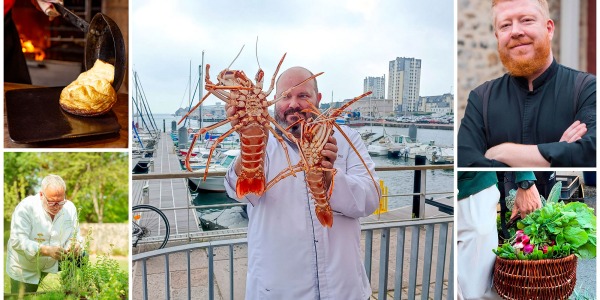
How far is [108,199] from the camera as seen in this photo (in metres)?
1.94

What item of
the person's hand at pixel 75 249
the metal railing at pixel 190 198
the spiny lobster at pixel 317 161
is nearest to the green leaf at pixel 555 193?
the metal railing at pixel 190 198

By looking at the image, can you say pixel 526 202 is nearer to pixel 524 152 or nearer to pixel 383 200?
pixel 524 152

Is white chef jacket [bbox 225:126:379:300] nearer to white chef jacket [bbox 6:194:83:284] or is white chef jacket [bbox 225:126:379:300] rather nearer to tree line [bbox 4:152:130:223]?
tree line [bbox 4:152:130:223]

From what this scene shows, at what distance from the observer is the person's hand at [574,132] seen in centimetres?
195

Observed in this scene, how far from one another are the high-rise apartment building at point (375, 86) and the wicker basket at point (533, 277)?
2.76ft

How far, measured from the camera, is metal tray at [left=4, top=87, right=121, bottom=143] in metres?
1.67

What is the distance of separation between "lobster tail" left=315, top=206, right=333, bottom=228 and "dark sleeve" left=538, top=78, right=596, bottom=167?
3.02ft

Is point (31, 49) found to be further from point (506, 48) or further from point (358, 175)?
point (506, 48)

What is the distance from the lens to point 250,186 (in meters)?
1.68

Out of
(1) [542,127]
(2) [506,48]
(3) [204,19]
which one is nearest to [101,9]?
(3) [204,19]

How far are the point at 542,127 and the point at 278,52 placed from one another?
1.08m

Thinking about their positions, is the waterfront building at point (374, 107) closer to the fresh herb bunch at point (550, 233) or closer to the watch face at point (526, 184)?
the watch face at point (526, 184)

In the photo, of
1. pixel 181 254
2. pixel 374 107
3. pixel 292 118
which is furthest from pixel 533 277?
pixel 181 254

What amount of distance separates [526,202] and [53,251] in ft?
6.32
